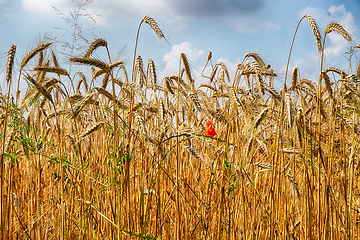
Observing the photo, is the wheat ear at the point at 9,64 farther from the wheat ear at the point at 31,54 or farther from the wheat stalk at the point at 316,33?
the wheat stalk at the point at 316,33

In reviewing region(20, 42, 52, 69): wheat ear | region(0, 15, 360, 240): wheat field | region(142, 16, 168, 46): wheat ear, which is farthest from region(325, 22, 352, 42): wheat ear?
region(20, 42, 52, 69): wheat ear

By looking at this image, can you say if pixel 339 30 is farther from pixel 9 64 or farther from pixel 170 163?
pixel 9 64

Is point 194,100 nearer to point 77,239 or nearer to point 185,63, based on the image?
point 185,63

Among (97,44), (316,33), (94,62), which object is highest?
(316,33)

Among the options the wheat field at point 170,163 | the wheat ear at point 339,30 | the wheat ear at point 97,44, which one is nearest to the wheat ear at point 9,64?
the wheat field at point 170,163

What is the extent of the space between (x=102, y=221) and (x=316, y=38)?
7.21 ft

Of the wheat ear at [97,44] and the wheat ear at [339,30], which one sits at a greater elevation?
the wheat ear at [339,30]

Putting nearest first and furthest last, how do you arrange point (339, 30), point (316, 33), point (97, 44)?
point (97, 44), point (316, 33), point (339, 30)

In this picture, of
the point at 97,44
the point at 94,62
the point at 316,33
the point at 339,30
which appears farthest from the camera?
the point at 339,30

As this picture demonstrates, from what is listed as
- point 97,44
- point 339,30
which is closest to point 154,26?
point 97,44

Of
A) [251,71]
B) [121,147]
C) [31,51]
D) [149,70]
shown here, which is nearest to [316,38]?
[251,71]

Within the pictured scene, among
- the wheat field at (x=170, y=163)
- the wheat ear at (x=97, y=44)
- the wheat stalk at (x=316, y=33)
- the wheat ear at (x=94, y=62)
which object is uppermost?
the wheat stalk at (x=316, y=33)

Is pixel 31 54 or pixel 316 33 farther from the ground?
pixel 316 33

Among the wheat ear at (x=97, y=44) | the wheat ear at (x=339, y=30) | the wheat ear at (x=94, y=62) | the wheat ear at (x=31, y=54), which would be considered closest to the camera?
the wheat ear at (x=94, y=62)
